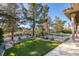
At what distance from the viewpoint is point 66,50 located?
3.36 meters

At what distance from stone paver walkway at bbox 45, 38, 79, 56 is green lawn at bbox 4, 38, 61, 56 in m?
0.07

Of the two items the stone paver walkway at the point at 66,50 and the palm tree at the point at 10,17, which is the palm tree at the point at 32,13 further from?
the stone paver walkway at the point at 66,50

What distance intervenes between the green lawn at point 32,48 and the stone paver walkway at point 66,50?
0.07 metres

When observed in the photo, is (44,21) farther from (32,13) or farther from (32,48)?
(32,48)

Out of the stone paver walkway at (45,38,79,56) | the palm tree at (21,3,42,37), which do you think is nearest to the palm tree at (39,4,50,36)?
the palm tree at (21,3,42,37)

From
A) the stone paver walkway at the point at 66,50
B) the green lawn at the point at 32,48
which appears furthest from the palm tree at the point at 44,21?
the stone paver walkway at the point at 66,50

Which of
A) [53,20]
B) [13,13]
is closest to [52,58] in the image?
[53,20]

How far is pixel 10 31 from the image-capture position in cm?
337

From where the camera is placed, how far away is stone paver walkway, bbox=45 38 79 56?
3.31m

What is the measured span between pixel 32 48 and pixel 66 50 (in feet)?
1.53

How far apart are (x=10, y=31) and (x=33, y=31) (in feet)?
1.04

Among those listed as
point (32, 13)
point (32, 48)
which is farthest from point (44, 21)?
point (32, 48)

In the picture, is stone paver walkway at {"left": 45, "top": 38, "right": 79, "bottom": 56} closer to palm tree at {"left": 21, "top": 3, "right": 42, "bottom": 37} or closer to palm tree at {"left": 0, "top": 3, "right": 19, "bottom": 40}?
palm tree at {"left": 21, "top": 3, "right": 42, "bottom": 37}

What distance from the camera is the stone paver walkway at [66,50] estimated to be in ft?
10.9
